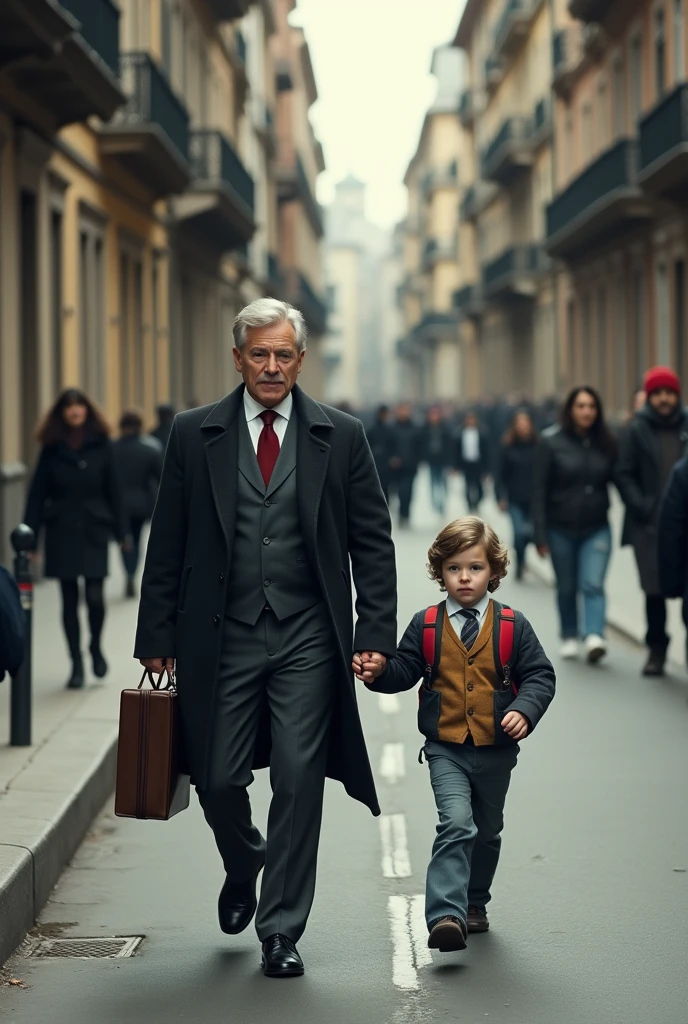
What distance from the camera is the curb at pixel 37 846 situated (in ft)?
18.9

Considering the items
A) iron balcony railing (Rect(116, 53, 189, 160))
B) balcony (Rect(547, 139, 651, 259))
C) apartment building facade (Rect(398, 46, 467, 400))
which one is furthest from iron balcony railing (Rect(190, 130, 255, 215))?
apartment building facade (Rect(398, 46, 467, 400))

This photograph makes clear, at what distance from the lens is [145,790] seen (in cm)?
533

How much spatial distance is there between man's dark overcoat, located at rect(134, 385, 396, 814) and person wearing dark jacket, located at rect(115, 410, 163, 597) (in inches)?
421

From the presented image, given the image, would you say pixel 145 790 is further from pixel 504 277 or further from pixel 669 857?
pixel 504 277

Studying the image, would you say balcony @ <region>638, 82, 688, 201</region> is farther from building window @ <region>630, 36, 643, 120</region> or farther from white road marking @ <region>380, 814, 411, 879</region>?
white road marking @ <region>380, 814, 411, 879</region>

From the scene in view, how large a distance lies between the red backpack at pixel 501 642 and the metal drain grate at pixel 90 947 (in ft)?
4.22

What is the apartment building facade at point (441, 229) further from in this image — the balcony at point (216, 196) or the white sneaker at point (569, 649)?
the white sneaker at point (569, 649)

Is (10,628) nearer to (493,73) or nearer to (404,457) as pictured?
(404,457)

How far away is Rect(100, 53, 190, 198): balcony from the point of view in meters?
23.0

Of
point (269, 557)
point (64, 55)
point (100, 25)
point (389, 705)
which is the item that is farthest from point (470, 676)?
point (100, 25)

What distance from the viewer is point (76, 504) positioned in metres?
11.1

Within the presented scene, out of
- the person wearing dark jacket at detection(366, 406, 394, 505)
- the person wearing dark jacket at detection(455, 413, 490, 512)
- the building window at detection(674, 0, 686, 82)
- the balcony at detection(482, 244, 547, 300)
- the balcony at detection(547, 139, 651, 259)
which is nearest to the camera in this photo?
the person wearing dark jacket at detection(366, 406, 394, 505)

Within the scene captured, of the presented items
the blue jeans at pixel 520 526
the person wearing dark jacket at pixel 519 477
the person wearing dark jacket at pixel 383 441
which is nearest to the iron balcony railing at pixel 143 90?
the person wearing dark jacket at pixel 383 441

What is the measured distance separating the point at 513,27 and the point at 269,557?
4655 centimetres
